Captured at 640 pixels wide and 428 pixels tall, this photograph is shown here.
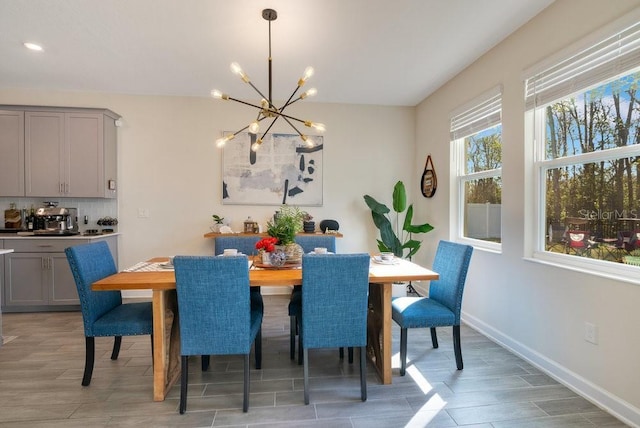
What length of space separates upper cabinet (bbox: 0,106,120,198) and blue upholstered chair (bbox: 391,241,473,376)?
12.3ft

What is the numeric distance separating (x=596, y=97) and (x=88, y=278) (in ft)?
11.7

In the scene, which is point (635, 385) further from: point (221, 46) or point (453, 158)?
point (221, 46)

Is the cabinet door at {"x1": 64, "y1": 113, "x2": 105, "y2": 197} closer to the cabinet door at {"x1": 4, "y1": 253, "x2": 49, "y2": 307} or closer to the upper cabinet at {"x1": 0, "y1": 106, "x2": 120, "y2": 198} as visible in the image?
the upper cabinet at {"x1": 0, "y1": 106, "x2": 120, "y2": 198}

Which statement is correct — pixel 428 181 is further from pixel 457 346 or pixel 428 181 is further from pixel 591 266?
pixel 457 346

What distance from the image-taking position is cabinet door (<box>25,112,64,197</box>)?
12.3 feet

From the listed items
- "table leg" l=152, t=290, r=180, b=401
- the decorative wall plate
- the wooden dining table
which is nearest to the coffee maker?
the wooden dining table

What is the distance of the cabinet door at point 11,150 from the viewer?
3.73 meters

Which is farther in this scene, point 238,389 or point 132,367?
point 132,367

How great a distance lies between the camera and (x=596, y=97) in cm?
214

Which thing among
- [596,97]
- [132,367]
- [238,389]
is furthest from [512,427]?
[132,367]

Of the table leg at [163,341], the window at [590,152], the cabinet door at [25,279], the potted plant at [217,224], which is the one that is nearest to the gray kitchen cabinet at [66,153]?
the cabinet door at [25,279]

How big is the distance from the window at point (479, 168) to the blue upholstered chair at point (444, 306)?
0.88 meters

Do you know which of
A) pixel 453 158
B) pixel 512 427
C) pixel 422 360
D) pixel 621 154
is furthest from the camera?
pixel 453 158

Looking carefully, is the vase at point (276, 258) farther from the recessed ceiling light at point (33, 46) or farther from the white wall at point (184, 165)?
the recessed ceiling light at point (33, 46)
